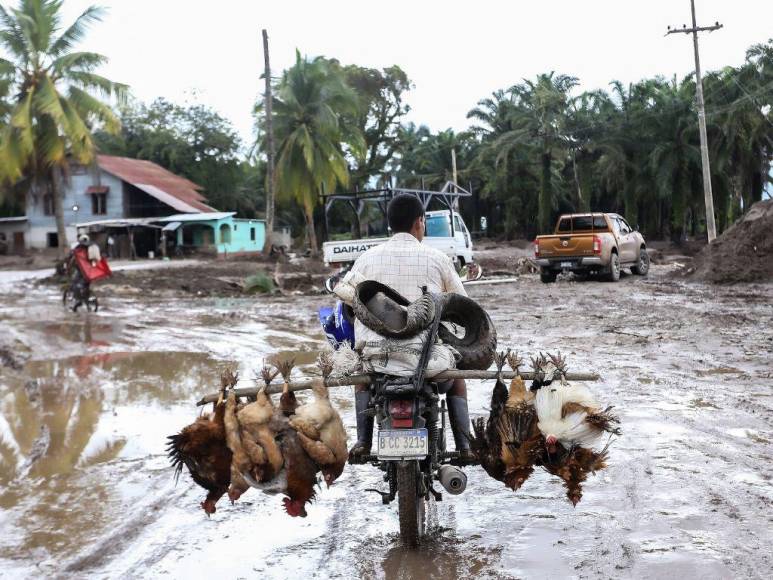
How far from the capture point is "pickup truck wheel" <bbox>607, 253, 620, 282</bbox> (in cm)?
2245

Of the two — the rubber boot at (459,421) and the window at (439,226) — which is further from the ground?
the window at (439,226)

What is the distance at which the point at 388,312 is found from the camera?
419cm

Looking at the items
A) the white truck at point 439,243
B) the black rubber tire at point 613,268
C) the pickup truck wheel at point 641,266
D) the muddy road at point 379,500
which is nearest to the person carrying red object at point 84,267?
the white truck at point 439,243

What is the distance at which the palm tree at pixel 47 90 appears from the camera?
2969 centimetres

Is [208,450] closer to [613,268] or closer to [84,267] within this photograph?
[84,267]

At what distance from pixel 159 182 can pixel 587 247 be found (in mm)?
35928

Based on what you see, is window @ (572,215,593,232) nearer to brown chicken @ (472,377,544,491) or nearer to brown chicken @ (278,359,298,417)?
brown chicken @ (472,377,544,491)

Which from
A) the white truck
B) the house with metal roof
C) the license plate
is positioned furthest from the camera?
the house with metal roof

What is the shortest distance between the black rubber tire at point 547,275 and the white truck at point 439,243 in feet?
7.61

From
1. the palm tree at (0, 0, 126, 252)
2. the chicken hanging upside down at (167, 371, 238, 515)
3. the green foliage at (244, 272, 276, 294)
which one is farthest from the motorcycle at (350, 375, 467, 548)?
the palm tree at (0, 0, 126, 252)

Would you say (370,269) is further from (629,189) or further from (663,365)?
(629,189)

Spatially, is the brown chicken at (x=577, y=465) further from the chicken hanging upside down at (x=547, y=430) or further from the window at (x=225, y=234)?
the window at (x=225, y=234)

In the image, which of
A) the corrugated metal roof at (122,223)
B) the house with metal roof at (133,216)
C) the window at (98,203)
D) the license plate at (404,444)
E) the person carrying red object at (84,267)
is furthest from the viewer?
the window at (98,203)

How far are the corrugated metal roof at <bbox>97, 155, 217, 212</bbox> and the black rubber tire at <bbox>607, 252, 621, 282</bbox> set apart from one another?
105 feet
